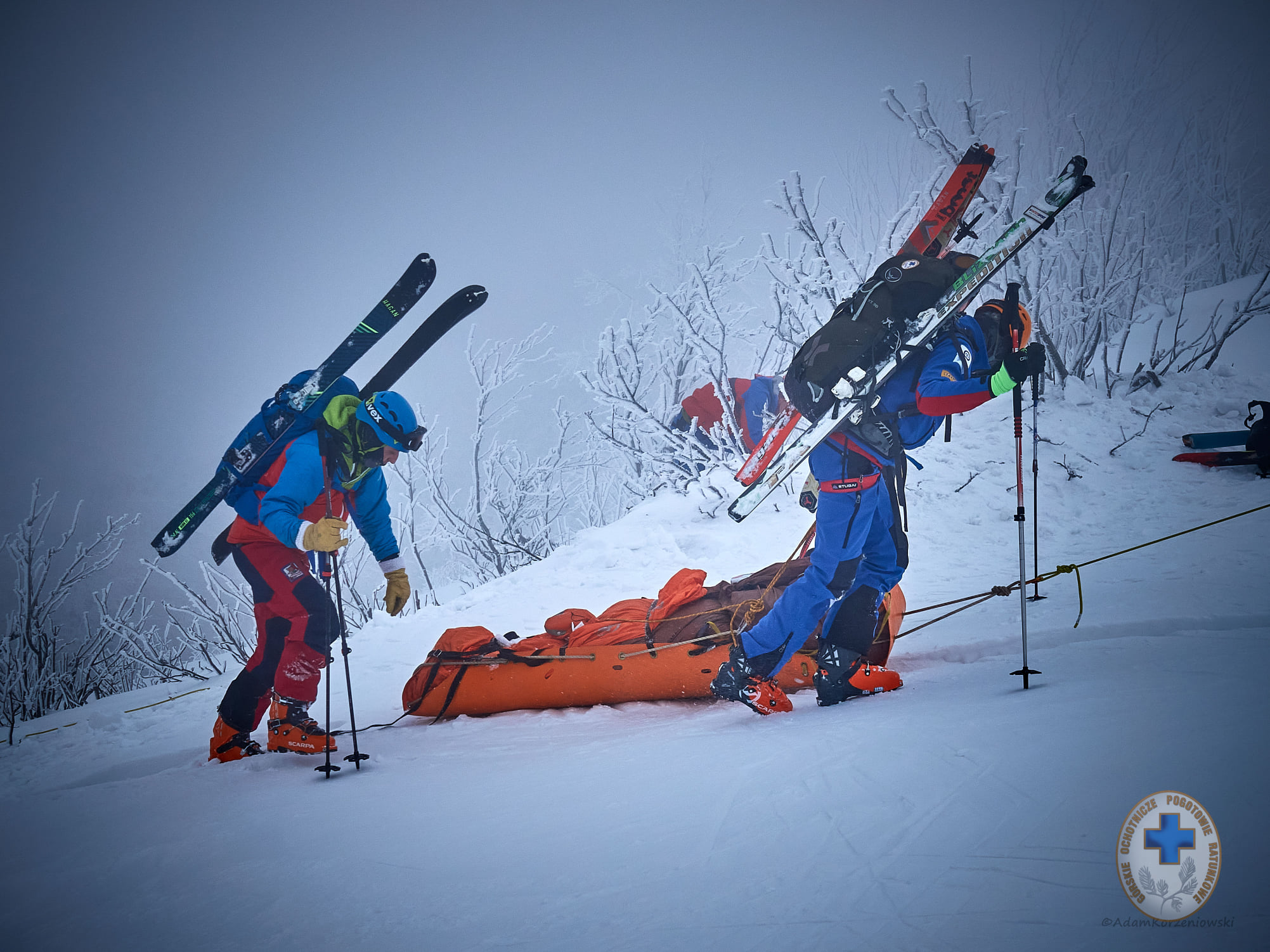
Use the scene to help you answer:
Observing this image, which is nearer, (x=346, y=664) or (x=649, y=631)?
(x=346, y=664)

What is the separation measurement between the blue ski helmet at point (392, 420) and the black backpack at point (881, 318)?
151 centimetres

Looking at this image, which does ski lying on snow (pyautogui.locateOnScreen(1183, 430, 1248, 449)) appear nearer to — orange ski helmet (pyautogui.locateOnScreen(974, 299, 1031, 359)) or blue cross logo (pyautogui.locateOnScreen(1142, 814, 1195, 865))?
orange ski helmet (pyautogui.locateOnScreen(974, 299, 1031, 359))

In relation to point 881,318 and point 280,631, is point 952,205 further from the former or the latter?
point 280,631

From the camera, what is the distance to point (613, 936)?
3.46 ft

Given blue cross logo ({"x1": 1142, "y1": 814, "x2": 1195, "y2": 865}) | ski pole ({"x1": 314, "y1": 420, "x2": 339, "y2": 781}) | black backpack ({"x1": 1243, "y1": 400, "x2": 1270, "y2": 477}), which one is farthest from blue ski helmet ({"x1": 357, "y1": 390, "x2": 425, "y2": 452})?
black backpack ({"x1": 1243, "y1": 400, "x2": 1270, "y2": 477})

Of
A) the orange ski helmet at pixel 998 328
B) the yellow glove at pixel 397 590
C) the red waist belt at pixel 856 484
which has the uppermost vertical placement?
the orange ski helmet at pixel 998 328

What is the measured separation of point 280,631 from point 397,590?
48 cm

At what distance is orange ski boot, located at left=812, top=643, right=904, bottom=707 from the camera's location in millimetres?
2371

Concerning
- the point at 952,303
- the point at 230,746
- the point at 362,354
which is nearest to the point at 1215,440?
the point at 952,303

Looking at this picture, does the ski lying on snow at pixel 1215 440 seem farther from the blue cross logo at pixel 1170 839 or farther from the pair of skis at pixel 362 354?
the pair of skis at pixel 362 354

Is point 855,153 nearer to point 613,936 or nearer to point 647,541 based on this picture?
point 647,541

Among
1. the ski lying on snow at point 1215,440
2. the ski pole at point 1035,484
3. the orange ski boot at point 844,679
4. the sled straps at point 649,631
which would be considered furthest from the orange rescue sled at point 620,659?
the ski lying on snow at point 1215,440

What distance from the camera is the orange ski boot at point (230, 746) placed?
2.49 m

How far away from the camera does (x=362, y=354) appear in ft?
10.0
